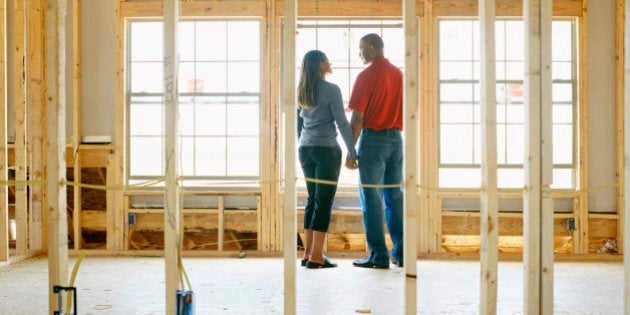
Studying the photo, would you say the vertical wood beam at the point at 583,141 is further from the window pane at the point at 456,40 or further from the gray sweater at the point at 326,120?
the gray sweater at the point at 326,120

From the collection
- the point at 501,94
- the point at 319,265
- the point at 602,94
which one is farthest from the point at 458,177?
the point at 319,265

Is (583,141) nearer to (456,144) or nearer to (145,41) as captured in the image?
(456,144)

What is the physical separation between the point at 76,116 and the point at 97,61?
511mm

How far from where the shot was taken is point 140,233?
5.16m

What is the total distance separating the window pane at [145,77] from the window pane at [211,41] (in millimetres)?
415

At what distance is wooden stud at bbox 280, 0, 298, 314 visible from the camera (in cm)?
255

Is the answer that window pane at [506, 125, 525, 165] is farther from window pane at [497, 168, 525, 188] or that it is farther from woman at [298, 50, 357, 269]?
woman at [298, 50, 357, 269]

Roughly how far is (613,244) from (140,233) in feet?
13.4

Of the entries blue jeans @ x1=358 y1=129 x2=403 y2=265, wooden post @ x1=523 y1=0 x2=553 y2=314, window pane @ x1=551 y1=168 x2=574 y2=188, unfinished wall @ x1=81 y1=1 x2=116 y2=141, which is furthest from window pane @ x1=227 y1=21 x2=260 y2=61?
wooden post @ x1=523 y1=0 x2=553 y2=314

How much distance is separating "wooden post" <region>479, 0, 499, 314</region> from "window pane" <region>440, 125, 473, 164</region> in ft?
8.55

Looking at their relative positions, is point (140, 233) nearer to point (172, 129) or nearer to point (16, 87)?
point (16, 87)

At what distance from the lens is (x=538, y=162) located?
8.47 feet

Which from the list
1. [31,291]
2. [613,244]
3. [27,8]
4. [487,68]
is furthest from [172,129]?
[613,244]

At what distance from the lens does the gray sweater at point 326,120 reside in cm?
399
